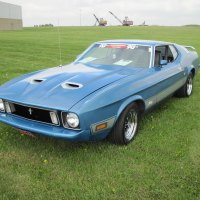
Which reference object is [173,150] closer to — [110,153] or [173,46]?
[110,153]

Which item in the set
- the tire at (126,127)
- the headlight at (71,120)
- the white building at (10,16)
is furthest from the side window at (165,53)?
the white building at (10,16)

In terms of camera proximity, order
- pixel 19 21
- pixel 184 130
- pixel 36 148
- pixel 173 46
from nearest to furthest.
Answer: pixel 36 148 → pixel 184 130 → pixel 173 46 → pixel 19 21

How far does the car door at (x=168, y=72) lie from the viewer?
192 inches

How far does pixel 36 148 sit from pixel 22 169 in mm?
517

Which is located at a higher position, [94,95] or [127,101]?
[94,95]

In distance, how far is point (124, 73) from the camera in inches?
170

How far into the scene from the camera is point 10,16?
247 ft

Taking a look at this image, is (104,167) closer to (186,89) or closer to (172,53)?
(172,53)

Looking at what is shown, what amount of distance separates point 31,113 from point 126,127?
130 cm

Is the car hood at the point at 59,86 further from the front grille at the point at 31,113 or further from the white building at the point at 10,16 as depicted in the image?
the white building at the point at 10,16

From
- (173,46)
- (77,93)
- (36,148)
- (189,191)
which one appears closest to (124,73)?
(77,93)

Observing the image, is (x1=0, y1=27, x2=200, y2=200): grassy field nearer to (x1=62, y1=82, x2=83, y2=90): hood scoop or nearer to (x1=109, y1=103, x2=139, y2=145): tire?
(x1=109, y1=103, x2=139, y2=145): tire

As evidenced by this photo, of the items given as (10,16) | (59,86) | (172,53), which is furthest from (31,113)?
(10,16)

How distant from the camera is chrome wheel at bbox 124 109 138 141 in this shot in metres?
4.06
